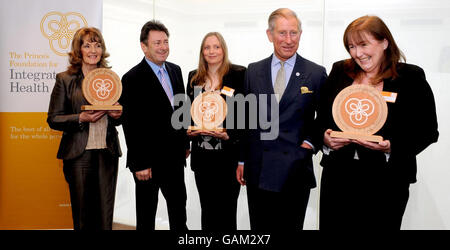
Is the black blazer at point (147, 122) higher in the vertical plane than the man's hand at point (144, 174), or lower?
higher

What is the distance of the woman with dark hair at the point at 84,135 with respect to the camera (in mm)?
2578

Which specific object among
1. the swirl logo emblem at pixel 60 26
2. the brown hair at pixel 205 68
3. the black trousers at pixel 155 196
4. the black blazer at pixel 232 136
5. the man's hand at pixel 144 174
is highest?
the swirl logo emblem at pixel 60 26

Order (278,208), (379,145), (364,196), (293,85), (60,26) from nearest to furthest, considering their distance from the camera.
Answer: (379,145) < (364,196) < (293,85) < (278,208) < (60,26)

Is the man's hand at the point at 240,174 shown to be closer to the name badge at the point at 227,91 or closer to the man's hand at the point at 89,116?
the name badge at the point at 227,91

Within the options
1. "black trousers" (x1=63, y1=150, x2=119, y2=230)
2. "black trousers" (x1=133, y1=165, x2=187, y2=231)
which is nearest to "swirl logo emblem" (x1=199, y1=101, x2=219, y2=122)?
"black trousers" (x1=133, y1=165, x2=187, y2=231)

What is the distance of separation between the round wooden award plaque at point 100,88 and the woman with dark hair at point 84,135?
7 centimetres

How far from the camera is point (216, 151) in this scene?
2408 mm

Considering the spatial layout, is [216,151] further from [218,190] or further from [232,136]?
[218,190]

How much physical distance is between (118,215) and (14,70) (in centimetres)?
191

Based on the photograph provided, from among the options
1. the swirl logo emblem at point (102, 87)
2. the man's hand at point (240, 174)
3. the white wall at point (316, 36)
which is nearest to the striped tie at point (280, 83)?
the man's hand at point (240, 174)

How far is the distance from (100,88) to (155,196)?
965 mm

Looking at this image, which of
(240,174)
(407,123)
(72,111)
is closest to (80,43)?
(72,111)

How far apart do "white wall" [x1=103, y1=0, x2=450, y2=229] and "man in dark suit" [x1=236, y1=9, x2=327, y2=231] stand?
91cm
